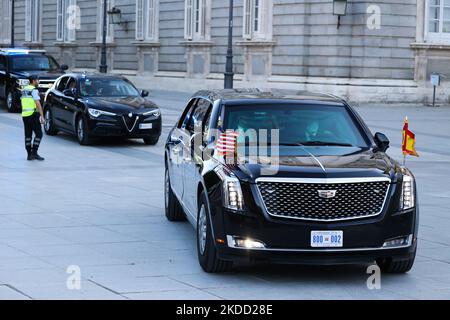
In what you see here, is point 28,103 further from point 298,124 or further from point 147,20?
point 147,20

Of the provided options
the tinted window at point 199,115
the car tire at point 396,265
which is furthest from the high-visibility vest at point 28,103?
the car tire at point 396,265

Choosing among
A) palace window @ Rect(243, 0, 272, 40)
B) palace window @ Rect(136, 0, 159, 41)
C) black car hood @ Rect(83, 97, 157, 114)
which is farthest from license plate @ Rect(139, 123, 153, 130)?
palace window @ Rect(136, 0, 159, 41)

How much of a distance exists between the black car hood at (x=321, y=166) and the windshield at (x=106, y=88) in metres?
13.3

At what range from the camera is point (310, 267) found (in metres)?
9.68

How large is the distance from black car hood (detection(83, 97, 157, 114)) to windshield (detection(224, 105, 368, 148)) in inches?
447

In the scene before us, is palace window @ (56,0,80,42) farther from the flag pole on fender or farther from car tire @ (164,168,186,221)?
car tire @ (164,168,186,221)

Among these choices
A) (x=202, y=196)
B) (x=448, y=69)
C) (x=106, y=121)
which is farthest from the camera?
(x=448, y=69)

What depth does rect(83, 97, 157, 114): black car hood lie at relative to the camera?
70.5 feet

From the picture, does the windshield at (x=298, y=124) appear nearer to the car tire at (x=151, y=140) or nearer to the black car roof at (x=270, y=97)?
the black car roof at (x=270, y=97)

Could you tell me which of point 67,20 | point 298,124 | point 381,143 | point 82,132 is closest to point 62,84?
point 82,132
